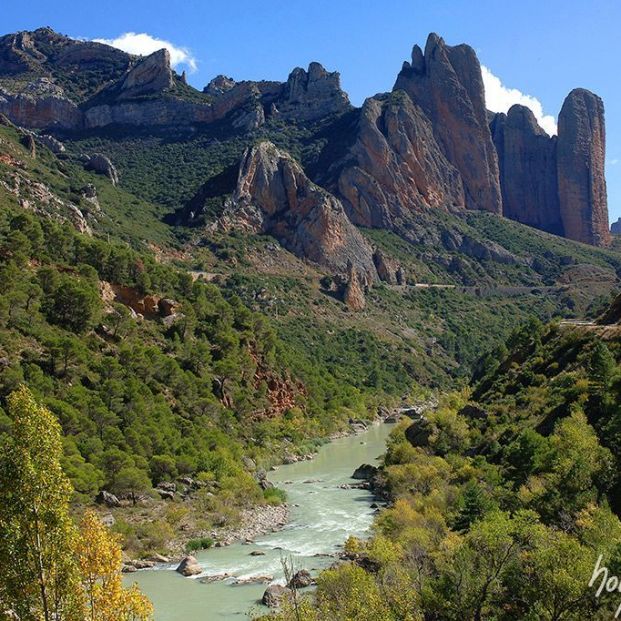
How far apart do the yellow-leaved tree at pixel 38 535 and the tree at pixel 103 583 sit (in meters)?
0.02

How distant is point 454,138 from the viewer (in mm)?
183250

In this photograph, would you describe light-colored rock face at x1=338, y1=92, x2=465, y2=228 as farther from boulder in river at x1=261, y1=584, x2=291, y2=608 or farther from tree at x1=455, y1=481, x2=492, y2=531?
boulder in river at x1=261, y1=584, x2=291, y2=608

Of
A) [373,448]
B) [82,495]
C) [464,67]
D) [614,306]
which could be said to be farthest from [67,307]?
[464,67]

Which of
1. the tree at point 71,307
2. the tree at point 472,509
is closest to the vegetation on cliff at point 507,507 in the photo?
the tree at point 472,509

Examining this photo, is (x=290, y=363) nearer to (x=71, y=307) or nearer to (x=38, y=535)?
(x=71, y=307)

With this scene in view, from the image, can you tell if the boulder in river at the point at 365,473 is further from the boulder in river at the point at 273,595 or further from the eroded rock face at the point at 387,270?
the eroded rock face at the point at 387,270

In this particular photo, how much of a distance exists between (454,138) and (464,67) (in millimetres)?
23526

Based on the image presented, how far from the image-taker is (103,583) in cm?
1163

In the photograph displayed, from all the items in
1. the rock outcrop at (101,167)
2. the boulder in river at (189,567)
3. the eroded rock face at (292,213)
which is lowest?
→ the boulder in river at (189,567)

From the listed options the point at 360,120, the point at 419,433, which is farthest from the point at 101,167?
the point at 419,433

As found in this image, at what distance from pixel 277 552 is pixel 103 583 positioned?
65.2 feet

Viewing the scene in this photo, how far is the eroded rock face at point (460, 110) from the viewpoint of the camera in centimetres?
18125

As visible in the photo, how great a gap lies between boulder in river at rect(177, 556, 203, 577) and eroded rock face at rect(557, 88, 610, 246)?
18023 cm

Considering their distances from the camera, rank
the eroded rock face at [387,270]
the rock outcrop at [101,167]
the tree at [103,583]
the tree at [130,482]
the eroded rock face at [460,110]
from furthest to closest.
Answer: the eroded rock face at [460,110] < the eroded rock face at [387,270] < the rock outcrop at [101,167] < the tree at [130,482] < the tree at [103,583]
